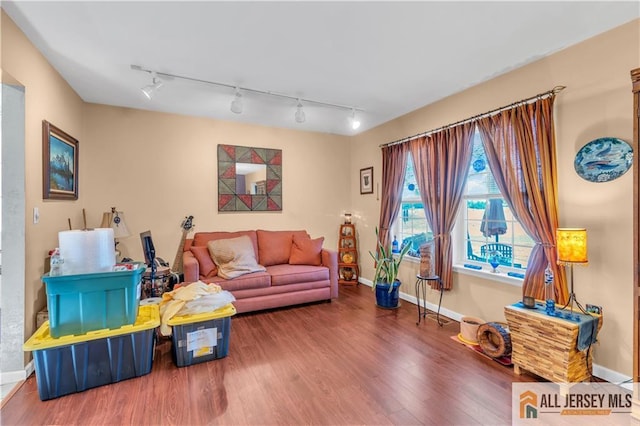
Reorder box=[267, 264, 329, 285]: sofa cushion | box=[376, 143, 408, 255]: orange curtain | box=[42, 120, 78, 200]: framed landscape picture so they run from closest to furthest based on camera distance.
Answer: box=[42, 120, 78, 200]: framed landscape picture
box=[267, 264, 329, 285]: sofa cushion
box=[376, 143, 408, 255]: orange curtain

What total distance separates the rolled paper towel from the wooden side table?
123 inches

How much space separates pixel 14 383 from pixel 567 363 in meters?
3.84

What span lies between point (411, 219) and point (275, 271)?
6.63ft

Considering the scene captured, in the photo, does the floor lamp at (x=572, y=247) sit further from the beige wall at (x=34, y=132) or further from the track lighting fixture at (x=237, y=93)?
the beige wall at (x=34, y=132)

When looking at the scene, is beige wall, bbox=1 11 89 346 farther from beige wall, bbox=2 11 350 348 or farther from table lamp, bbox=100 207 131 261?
table lamp, bbox=100 207 131 261

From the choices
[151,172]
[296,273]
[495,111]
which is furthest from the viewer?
[151,172]

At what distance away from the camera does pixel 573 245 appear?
6.54 feet

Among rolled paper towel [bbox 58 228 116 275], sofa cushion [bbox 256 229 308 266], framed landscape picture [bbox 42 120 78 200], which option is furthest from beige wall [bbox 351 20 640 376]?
framed landscape picture [bbox 42 120 78 200]

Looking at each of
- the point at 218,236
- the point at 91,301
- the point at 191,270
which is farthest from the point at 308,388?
the point at 218,236

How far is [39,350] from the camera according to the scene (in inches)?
73.2

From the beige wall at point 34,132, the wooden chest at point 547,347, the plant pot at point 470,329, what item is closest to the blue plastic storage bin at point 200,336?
the beige wall at point 34,132

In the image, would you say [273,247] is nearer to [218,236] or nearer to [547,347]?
[218,236]

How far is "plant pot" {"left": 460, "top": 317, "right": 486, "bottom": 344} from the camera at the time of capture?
2.65 meters

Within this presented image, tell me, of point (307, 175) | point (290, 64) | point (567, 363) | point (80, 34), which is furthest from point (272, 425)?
point (307, 175)
